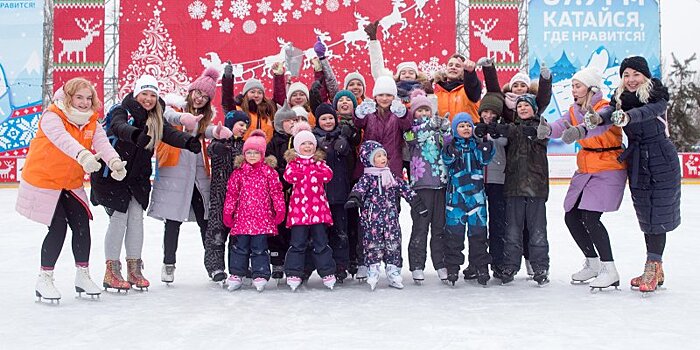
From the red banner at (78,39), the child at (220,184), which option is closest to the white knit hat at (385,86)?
the child at (220,184)

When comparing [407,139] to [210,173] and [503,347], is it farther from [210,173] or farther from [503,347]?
[503,347]

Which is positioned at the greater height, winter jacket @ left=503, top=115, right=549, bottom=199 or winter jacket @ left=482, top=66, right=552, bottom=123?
winter jacket @ left=482, top=66, right=552, bottom=123

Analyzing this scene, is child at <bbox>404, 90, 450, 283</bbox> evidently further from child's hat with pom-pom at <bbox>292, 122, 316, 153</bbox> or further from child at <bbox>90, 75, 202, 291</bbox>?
child at <bbox>90, 75, 202, 291</bbox>

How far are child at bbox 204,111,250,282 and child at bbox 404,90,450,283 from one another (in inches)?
44.6

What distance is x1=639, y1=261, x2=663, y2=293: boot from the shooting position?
388cm

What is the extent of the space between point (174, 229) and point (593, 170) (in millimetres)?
2786

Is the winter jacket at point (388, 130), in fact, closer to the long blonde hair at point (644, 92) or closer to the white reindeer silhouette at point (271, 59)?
the long blonde hair at point (644, 92)

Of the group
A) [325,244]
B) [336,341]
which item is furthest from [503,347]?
[325,244]

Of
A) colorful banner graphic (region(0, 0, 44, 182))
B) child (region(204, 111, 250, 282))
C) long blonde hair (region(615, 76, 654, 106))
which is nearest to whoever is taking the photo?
long blonde hair (region(615, 76, 654, 106))

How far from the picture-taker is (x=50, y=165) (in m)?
3.74

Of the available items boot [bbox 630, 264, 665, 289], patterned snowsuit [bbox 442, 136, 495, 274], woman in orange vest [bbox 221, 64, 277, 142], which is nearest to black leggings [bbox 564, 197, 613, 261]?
boot [bbox 630, 264, 665, 289]

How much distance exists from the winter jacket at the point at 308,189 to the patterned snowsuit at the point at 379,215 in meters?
0.25

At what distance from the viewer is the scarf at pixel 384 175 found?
4293 millimetres

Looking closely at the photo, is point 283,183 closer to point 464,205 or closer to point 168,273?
point 168,273
